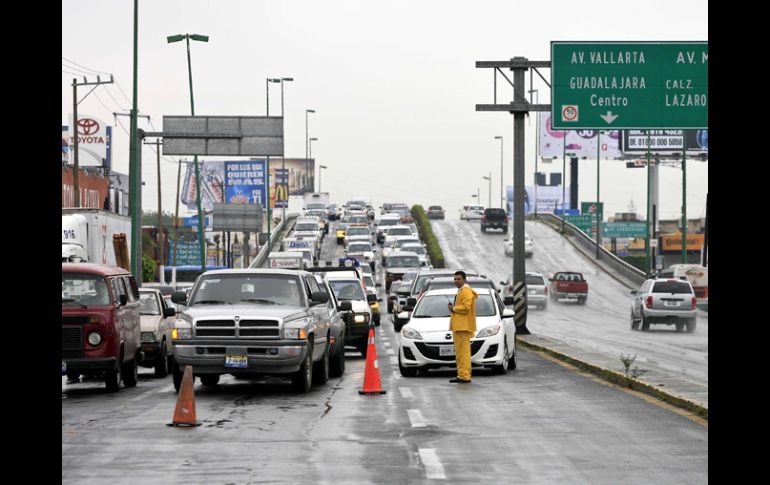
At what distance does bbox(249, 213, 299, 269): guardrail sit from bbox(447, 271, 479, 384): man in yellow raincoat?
2447 inches

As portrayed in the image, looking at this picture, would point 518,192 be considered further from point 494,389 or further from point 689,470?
point 689,470

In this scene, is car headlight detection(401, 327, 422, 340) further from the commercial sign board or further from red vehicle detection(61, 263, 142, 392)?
the commercial sign board

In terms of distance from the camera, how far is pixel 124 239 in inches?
1666

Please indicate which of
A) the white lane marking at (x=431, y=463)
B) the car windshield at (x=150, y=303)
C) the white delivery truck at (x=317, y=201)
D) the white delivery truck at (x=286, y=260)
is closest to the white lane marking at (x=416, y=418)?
the white lane marking at (x=431, y=463)

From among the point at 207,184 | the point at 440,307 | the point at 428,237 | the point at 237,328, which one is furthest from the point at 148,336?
the point at 207,184

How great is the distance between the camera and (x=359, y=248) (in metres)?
80.3

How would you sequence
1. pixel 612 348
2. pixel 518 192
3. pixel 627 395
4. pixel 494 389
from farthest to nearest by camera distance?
1. pixel 518 192
2. pixel 612 348
3. pixel 494 389
4. pixel 627 395

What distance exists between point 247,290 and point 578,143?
103 m

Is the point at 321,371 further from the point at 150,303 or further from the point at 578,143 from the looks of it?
the point at 578,143

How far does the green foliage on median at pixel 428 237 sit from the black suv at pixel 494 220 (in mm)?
4456
